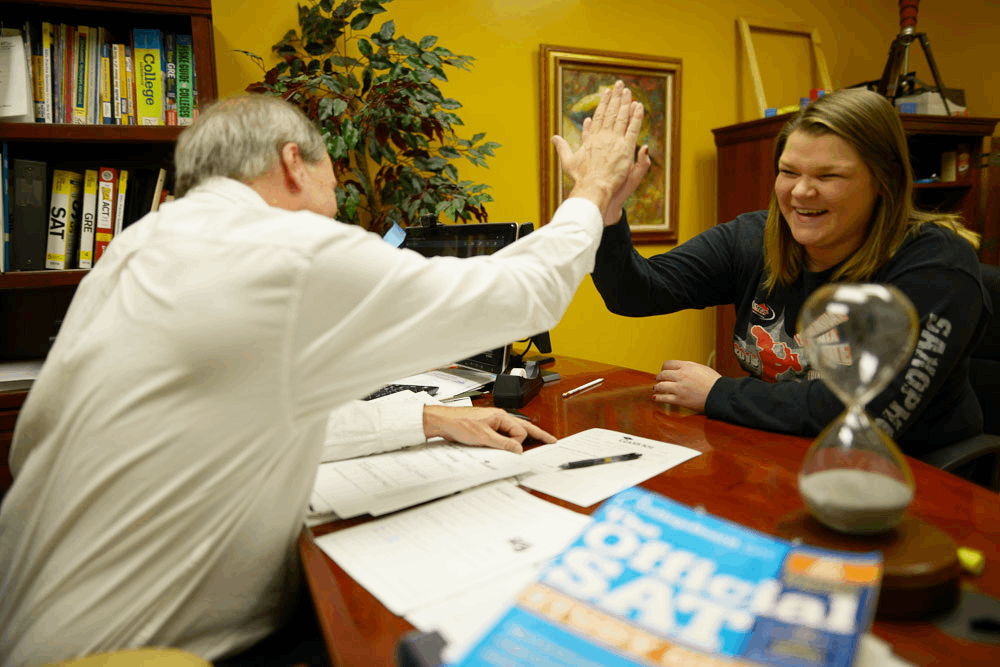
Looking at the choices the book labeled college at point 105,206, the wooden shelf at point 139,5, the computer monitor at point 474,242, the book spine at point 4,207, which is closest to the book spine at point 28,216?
the book spine at point 4,207

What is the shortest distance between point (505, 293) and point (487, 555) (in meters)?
0.35

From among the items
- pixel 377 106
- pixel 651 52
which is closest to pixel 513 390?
pixel 377 106

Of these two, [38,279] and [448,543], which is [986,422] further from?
[38,279]

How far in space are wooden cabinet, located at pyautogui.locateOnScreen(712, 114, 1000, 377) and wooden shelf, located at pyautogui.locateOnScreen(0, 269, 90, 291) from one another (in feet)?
9.15

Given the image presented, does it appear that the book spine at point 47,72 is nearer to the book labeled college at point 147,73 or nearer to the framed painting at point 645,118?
the book labeled college at point 147,73

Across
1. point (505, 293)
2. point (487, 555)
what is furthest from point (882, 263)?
point (487, 555)

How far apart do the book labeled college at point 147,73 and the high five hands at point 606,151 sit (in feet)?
5.36

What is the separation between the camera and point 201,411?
75cm

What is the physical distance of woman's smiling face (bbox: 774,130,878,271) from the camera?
1.32 meters

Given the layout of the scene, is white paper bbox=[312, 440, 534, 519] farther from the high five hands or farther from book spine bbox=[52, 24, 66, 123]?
book spine bbox=[52, 24, 66, 123]

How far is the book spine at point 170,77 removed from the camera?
6.88 feet

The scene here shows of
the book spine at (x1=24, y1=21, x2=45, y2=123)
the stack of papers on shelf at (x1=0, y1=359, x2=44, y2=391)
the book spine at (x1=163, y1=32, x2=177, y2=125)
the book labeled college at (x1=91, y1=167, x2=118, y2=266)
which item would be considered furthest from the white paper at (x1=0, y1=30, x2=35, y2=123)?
the stack of papers on shelf at (x1=0, y1=359, x2=44, y2=391)

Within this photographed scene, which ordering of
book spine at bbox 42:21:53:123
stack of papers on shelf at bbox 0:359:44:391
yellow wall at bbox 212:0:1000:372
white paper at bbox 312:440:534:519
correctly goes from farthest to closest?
yellow wall at bbox 212:0:1000:372 < book spine at bbox 42:21:53:123 < stack of papers on shelf at bbox 0:359:44:391 < white paper at bbox 312:440:534:519

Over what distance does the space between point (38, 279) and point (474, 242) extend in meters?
1.43
